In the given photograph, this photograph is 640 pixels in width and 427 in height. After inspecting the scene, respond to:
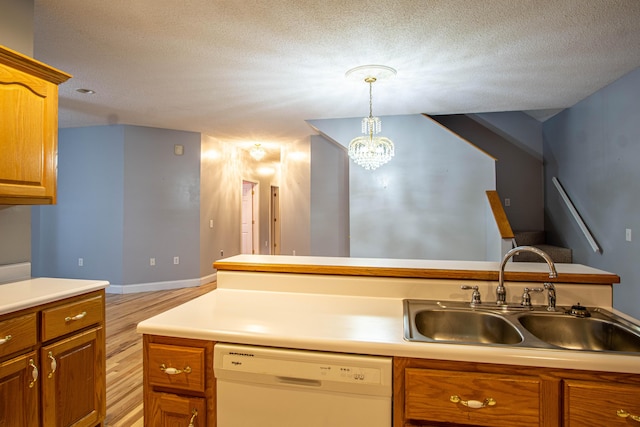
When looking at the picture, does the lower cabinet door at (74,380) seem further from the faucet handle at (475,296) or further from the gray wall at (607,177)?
the gray wall at (607,177)

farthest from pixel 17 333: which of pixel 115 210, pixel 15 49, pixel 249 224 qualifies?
pixel 249 224

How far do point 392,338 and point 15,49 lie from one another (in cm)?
248

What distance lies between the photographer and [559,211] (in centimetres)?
491

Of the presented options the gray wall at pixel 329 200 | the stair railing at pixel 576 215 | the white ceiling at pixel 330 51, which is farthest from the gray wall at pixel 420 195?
the stair railing at pixel 576 215

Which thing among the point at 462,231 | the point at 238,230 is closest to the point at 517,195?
the point at 462,231

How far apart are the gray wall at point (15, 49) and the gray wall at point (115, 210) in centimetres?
316

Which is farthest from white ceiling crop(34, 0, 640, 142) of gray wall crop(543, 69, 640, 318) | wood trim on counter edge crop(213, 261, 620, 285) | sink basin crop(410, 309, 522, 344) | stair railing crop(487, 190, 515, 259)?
sink basin crop(410, 309, 522, 344)

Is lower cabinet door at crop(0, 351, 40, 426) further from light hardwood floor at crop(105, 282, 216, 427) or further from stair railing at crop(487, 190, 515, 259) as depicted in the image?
stair railing at crop(487, 190, 515, 259)

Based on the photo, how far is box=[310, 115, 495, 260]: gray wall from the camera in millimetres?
4480

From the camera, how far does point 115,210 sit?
511cm

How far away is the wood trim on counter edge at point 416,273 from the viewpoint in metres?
1.50

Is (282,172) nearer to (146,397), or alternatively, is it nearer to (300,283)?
(300,283)

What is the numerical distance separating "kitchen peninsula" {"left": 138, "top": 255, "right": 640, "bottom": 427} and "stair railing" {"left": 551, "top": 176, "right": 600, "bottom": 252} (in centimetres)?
279

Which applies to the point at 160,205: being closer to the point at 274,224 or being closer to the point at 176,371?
the point at 274,224
